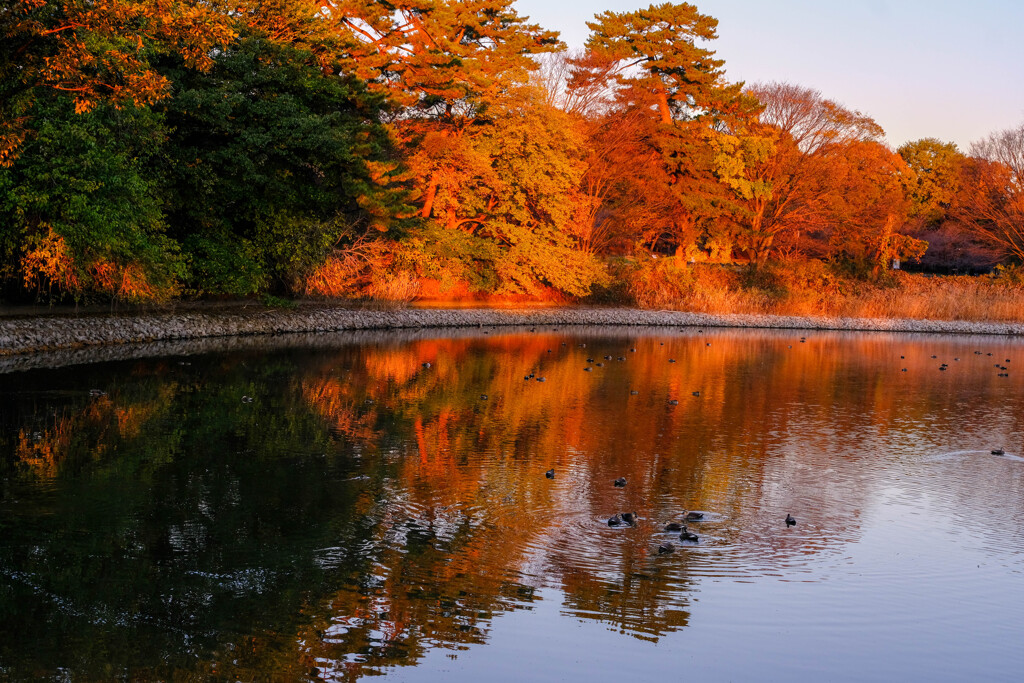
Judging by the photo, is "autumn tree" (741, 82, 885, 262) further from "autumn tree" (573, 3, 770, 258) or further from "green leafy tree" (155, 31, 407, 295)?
"green leafy tree" (155, 31, 407, 295)

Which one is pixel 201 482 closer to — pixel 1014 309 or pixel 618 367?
pixel 618 367

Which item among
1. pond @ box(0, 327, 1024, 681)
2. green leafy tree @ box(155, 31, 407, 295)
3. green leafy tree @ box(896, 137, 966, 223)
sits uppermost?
green leafy tree @ box(896, 137, 966, 223)

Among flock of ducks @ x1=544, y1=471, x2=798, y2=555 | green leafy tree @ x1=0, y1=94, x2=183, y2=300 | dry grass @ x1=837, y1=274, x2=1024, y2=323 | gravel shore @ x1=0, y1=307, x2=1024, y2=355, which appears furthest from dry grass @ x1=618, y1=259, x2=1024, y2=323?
flock of ducks @ x1=544, y1=471, x2=798, y2=555

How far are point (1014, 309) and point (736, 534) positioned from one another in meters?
40.0

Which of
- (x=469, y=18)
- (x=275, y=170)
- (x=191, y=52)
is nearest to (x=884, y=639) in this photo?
(x=191, y=52)

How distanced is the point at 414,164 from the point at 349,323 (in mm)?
9457

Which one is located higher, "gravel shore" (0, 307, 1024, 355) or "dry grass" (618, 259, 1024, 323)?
"dry grass" (618, 259, 1024, 323)

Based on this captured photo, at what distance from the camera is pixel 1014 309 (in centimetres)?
4312

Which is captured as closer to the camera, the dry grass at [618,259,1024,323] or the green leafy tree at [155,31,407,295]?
the green leafy tree at [155,31,407,295]

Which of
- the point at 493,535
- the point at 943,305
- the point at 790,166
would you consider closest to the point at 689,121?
the point at 790,166

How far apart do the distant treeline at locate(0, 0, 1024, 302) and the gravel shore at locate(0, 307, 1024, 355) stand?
1.02 m

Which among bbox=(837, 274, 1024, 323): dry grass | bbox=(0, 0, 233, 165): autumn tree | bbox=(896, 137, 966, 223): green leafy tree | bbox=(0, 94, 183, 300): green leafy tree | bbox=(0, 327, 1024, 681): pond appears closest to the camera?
bbox=(0, 327, 1024, 681): pond

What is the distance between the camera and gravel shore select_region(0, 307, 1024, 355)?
2255cm

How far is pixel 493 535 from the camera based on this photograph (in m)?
8.56
